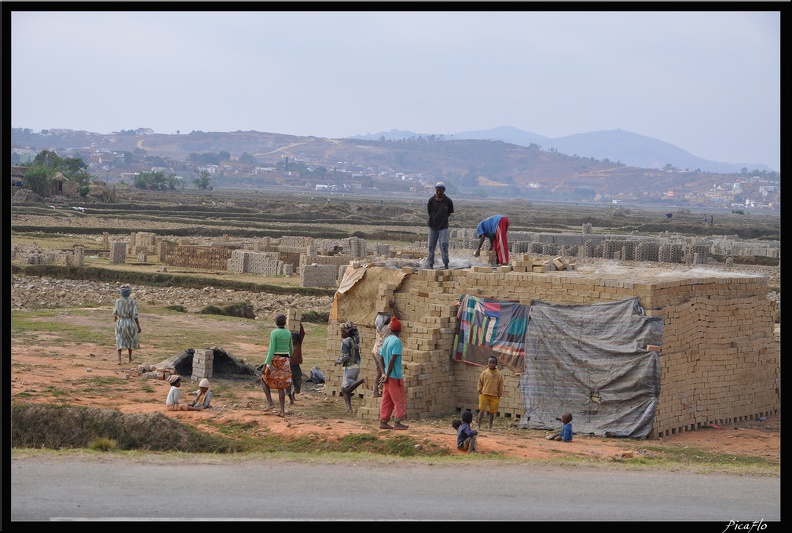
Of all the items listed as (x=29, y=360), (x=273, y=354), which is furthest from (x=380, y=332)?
(x=29, y=360)

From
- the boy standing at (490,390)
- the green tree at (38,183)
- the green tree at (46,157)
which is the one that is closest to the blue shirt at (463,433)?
the boy standing at (490,390)

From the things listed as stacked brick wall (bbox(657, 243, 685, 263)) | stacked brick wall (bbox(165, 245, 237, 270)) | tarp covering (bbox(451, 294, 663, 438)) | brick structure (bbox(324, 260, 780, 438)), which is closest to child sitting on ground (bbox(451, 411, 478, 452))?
brick structure (bbox(324, 260, 780, 438))

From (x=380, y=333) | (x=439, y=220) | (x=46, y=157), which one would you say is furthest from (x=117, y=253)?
(x=46, y=157)

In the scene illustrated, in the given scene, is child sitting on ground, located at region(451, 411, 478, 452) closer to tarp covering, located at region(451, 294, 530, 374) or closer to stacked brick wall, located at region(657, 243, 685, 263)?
tarp covering, located at region(451, 294, 530, 374)

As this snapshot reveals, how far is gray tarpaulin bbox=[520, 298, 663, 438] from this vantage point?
1322 cm

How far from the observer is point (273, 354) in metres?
12.9

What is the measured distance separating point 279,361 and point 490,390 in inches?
102

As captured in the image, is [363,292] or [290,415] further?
[363,292]

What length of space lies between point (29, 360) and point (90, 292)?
13857 millimetres

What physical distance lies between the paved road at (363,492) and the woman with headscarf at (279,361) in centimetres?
260

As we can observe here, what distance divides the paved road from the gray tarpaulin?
2903 mm

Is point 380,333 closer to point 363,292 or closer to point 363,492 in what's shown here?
point 363,292

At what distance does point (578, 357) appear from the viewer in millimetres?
13578

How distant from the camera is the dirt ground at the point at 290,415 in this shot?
1227 centimetres
